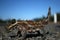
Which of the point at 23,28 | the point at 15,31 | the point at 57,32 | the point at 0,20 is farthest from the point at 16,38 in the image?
the point at 0,20

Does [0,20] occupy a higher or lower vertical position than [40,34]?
higher

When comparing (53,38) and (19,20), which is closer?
(53,38)

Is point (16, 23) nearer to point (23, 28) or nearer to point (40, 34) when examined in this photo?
point (23, 28)

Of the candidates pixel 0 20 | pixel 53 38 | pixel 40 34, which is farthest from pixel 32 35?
pixel 0 20

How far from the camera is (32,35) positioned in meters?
4.34

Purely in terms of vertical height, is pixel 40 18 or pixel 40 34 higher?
pixel 40 18

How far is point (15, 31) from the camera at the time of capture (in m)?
4.27

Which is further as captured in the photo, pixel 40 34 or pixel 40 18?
pixel 40 18

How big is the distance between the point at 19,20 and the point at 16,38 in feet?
Result: 3.13

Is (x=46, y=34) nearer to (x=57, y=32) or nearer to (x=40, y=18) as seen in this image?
(x=57, y=32)

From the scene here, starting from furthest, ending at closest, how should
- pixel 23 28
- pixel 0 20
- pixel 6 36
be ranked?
pixel 0 20 < pixel 23 28 < pixel 6 36

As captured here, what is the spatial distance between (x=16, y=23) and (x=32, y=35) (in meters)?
0.62

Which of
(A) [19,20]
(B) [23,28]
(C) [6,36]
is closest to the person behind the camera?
(C) [6,36]

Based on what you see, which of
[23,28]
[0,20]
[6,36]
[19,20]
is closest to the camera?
[6,36]
